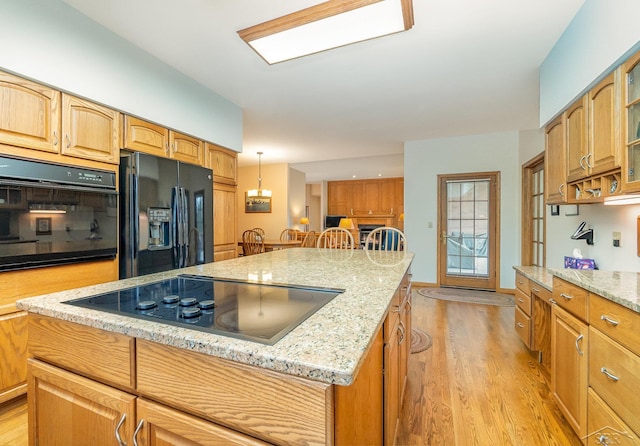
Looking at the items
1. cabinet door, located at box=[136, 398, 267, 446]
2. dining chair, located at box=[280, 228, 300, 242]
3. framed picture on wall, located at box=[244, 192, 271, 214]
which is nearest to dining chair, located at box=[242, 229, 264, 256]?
dining chair, located at box=[280, 228, 300, 242]

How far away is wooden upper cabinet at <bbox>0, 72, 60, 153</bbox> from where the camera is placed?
5.48 feet

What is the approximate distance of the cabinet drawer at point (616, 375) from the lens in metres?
1.09

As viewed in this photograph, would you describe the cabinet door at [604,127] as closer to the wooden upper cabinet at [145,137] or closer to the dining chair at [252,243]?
the wooden upper cabinet at [145,137]

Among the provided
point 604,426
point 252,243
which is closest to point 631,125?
point 604,426

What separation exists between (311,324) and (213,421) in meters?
0.31

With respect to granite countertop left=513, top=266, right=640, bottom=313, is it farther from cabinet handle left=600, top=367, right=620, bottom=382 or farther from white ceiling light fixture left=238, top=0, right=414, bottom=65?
white ceiling light fixture left=238, top=0, right=414, bottom=65

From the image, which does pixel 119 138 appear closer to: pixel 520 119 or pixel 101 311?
pixel 101 311

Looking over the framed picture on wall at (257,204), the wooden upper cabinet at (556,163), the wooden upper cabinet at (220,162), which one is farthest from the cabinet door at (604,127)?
the framed picture on wall at (257,204)

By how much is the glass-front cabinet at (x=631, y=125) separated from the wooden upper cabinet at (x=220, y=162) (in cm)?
317

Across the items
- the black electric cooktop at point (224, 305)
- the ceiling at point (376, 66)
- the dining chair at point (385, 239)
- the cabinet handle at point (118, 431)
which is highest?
the ceiling at point (376, 66)

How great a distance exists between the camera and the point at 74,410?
2.98ft

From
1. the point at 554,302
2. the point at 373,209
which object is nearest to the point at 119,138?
the point at 554,302

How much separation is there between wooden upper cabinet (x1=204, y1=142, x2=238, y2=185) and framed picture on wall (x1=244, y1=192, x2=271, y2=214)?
339cm

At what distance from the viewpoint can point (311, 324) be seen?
0.78 meters
